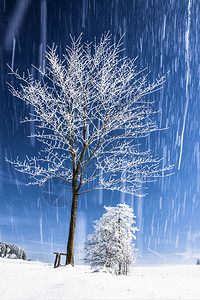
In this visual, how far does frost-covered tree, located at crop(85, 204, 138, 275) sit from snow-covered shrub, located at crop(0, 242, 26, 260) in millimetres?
9462

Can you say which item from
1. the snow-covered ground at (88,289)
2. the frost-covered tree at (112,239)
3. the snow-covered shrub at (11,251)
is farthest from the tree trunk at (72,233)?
the snow-covered shrub at (11,251)

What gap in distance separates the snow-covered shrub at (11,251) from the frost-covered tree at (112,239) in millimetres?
9462

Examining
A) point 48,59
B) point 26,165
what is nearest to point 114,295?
point 26,165

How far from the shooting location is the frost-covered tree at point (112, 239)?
22.3m

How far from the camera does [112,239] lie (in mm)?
22891

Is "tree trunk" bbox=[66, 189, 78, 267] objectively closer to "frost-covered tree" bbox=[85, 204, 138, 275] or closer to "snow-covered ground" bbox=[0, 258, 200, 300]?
"snow-covered ground" bbox=[0, 258, 200, 300]

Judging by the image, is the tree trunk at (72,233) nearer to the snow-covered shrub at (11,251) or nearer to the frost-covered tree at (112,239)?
the frost-covered tree at (112,239)

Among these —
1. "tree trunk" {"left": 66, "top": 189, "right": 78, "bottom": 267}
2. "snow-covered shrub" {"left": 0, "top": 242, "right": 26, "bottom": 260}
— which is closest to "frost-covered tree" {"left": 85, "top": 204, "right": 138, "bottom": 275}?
"snow-covered shrub" {"left": 0, "top": 242, "right": 26, "bottom": 260}

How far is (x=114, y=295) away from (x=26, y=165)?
7.61 meters

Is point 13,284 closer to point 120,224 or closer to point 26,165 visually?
point 26,165

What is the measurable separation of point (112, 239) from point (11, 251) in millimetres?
12802

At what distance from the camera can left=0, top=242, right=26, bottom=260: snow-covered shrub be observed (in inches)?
972

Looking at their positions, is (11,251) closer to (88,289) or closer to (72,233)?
(72,233)

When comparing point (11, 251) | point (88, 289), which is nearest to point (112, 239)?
point (11, 251)
